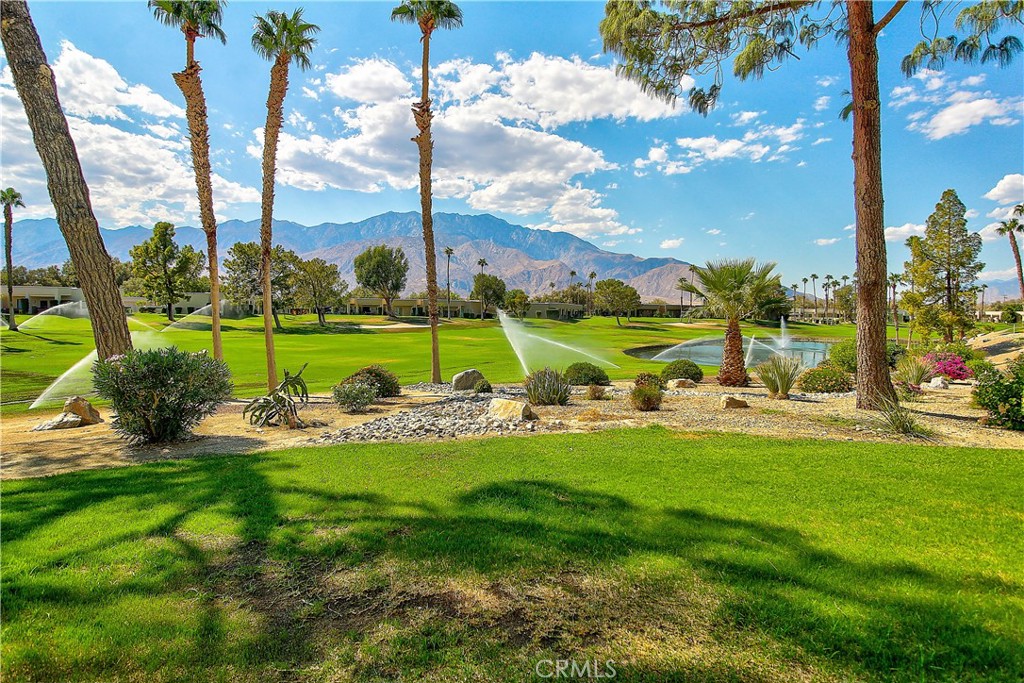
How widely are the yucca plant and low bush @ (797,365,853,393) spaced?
2.05 m

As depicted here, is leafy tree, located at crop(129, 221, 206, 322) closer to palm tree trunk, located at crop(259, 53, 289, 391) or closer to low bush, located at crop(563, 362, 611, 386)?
palm tree trunk, located at crop(259, 53, 289, 391)

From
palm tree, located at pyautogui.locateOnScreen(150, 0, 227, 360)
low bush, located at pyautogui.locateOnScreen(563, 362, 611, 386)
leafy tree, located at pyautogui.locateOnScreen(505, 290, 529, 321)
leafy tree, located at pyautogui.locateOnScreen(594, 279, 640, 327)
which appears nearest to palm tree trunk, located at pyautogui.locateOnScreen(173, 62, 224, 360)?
palm tree, located at pyautogui.locateOnScreen(150, 0, 227, 360)

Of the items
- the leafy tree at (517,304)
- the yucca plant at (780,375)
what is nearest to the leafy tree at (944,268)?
the yucca plant at (780,375)

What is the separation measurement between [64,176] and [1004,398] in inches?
726

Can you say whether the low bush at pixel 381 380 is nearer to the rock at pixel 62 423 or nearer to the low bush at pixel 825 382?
the rock at pixel 62 423

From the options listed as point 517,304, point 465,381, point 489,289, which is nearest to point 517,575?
point 465,381

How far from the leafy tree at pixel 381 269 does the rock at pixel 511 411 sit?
Answer: 78638mm

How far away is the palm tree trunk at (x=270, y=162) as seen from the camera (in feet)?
53.1

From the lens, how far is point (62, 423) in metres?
10.4

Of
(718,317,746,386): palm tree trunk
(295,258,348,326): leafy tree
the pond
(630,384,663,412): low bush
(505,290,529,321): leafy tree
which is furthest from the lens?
(505,290,529,321): leafy tree

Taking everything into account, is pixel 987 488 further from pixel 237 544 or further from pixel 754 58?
pixel 754 58

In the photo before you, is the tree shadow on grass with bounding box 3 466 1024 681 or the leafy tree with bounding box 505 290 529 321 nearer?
the tree shadow on grass with bounding box 3 466 1024 681

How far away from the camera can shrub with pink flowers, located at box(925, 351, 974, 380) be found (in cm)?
1822

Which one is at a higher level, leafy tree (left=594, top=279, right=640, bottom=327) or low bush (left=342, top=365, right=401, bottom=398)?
leafy tree (left=594, top=279, right=640, bottom=327)
